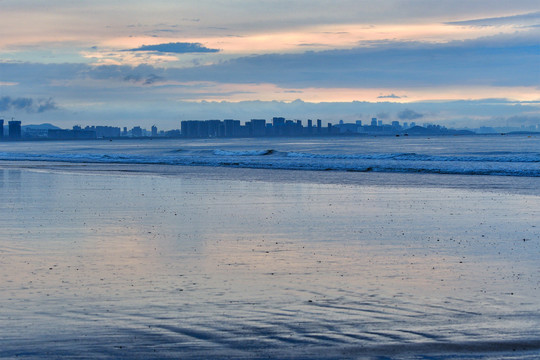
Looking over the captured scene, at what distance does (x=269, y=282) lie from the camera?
9375 millimetres

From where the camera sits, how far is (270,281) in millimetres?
9445

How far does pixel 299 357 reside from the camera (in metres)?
6.26

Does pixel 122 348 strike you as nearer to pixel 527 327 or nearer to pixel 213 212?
pixel 527 327

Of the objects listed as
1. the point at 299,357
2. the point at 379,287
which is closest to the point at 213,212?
the point at 379,287

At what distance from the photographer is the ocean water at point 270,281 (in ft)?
21.8

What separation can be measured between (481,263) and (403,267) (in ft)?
4.28

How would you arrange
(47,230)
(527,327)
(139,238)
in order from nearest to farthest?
(527,327) < (139,238) < (47,230)

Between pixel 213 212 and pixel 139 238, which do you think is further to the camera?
pixel 213 212

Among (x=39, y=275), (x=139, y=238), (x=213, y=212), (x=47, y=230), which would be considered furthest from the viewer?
(x=213, y=212)

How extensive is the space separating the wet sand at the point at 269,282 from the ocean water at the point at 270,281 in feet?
0.09

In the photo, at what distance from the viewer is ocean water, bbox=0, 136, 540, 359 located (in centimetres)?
664

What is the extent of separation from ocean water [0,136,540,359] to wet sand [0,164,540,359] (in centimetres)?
3

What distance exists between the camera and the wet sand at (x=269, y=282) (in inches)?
263

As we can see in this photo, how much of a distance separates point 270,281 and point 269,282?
0.07 m
